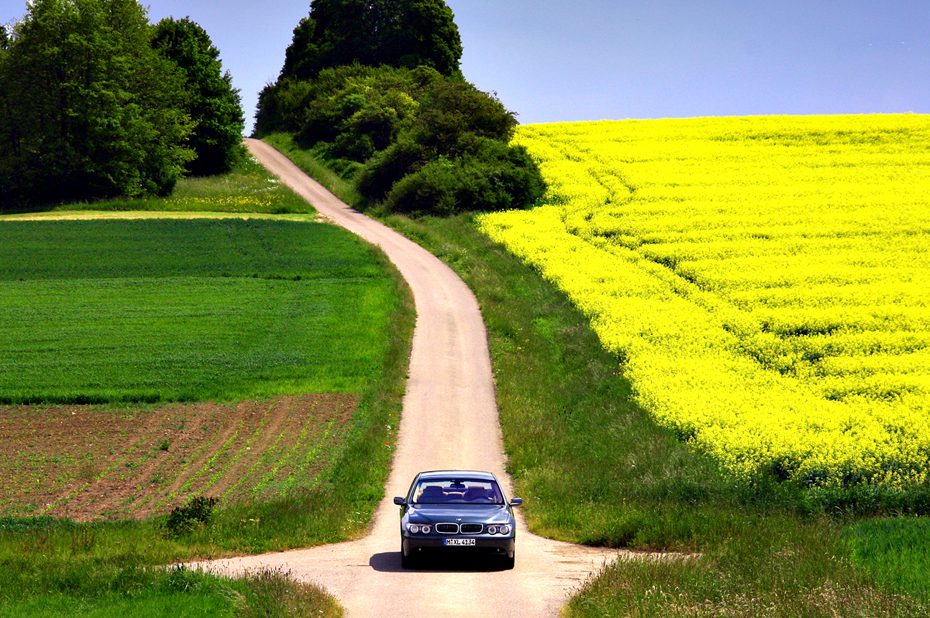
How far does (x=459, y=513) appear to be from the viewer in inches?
604

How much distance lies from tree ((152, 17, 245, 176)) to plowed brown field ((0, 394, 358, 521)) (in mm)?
62451

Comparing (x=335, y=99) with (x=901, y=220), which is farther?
A: (x=335, y=99)

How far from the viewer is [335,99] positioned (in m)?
99.6

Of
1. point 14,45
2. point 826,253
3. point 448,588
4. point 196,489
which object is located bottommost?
point 196,489

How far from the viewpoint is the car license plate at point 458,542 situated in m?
14.8

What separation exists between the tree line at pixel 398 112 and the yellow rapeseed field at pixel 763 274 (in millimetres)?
4878

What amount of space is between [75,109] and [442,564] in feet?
210

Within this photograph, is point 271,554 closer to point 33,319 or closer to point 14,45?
point 33,319

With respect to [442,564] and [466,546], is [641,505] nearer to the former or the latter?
[442,564]

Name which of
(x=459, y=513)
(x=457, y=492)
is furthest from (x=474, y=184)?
(x=459, y=513)

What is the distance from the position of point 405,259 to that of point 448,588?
42.5m

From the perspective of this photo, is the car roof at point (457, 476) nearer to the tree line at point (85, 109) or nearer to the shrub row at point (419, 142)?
the shrub row at point (419, 142)

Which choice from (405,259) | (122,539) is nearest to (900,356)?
(122,539)

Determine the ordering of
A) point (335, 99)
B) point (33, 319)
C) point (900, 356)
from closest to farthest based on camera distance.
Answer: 1. point (900, 356)
2. point (33, 319)
3. point (335, 99)
